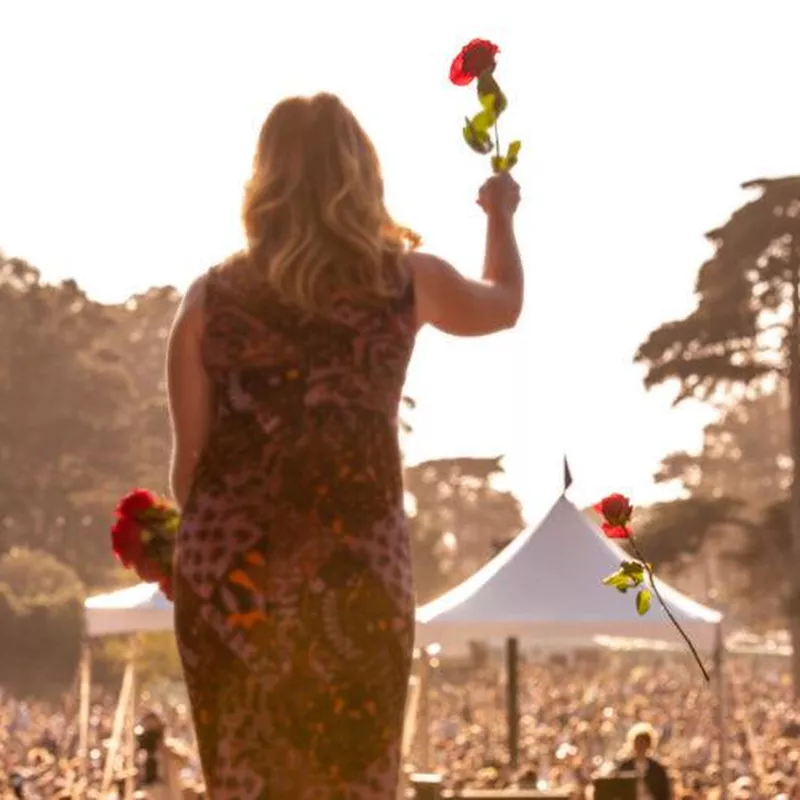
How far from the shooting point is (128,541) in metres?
3.52

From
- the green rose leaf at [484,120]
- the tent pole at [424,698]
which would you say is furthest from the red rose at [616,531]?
the tent pole at [424,698]

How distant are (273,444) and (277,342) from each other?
150 millimetres

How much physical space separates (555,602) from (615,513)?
981 cm

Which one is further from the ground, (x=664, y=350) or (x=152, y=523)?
(x=664, y=350)

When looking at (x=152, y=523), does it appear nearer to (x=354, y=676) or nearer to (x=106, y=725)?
(x=354, y=676)

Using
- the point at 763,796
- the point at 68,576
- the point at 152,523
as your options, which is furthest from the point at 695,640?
the point at 68,576

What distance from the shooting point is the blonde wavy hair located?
11.0 ft

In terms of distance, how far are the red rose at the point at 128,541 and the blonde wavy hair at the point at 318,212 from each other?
1.45 ft

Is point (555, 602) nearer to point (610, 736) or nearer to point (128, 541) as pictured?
point (128, 541)

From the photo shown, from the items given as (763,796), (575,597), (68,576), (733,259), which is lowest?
(763,796)

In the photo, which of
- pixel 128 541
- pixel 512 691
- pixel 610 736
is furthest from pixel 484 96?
pixel 610 736

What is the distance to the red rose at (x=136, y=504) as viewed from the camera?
3.56 m

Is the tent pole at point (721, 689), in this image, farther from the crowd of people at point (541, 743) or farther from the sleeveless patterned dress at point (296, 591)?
the sleeveless patterned dress at point (296, 591)

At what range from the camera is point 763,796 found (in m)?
20.8
